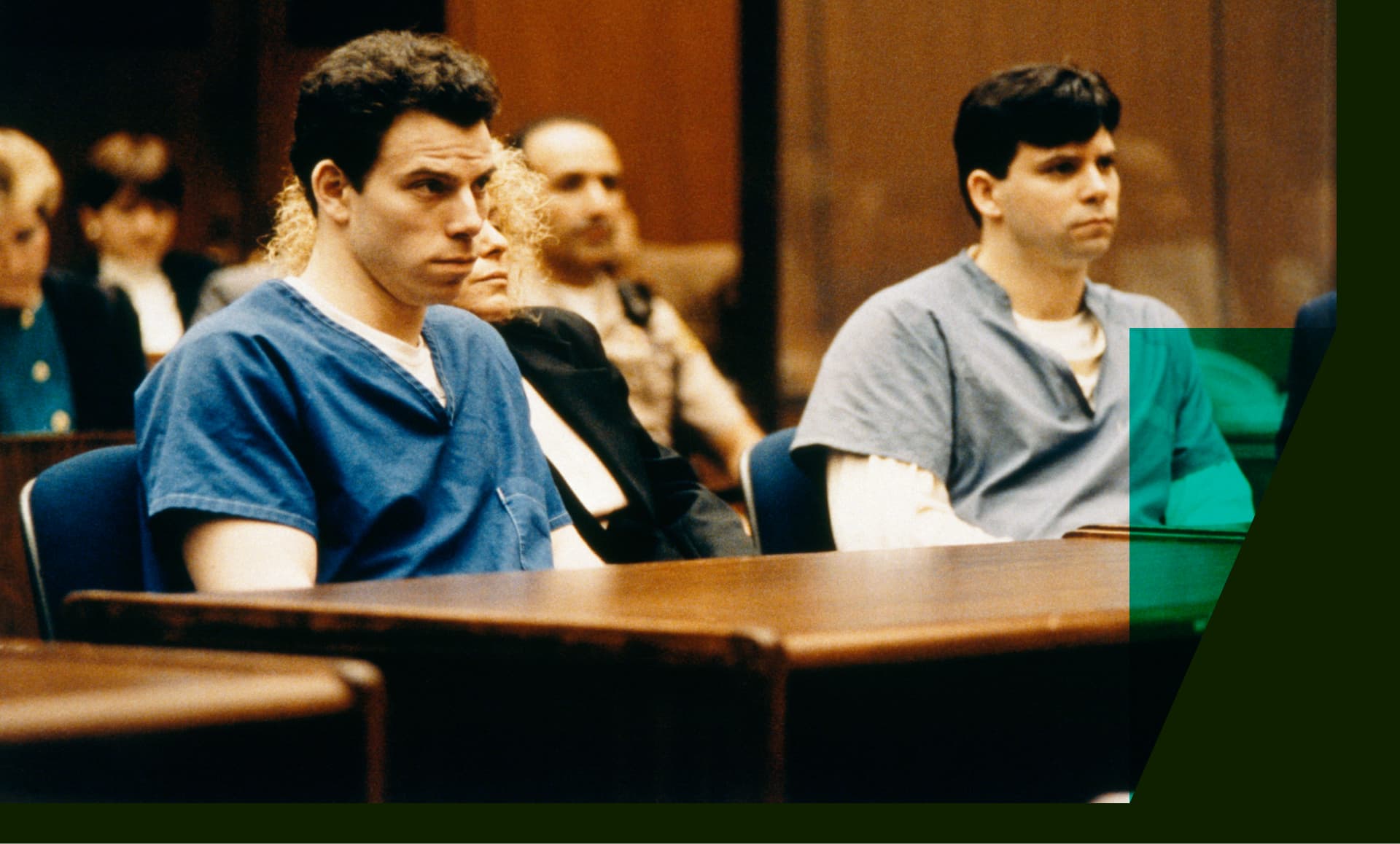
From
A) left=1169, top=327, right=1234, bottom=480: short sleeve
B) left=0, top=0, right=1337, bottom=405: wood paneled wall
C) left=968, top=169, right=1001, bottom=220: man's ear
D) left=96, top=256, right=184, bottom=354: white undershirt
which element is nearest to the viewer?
left=1169, top=327, right=1234, bottom=480: short sleeve

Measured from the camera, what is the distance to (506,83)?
4430 millimetres

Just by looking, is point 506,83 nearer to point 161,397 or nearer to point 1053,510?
point 1053,510

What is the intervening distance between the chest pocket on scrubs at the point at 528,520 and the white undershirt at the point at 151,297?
246cm

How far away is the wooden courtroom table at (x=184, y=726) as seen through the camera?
818 mm

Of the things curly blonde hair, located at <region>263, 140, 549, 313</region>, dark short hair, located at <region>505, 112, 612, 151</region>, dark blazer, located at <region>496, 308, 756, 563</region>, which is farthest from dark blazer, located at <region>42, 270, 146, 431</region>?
dark blazer, located at <region>496, 308, 756, 563</region>

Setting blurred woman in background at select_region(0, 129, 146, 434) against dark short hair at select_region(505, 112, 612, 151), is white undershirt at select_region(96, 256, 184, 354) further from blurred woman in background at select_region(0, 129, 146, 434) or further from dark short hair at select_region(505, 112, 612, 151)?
dark short hair at select_region(505, 112, 612, 151)

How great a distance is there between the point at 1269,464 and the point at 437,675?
1182 millimetres

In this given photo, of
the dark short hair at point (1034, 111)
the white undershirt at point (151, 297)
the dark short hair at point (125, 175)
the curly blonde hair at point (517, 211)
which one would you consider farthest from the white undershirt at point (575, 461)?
the dark short hair at point (125, 175)

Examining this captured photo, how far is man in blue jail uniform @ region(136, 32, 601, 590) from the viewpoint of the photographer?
1.73 metres

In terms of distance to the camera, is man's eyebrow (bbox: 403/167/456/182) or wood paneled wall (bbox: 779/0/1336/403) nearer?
man's eyebrow (bbox: 403/167/456/182)

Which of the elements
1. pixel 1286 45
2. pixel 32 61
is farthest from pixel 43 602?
pixel 1286 45

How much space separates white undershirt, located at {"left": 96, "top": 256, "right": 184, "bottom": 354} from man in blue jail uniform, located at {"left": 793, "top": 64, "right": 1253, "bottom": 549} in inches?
85.4

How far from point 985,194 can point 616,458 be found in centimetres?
85

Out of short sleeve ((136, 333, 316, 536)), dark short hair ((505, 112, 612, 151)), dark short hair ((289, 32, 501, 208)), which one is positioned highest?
dark short hair ((505, 112, 612, 151))
